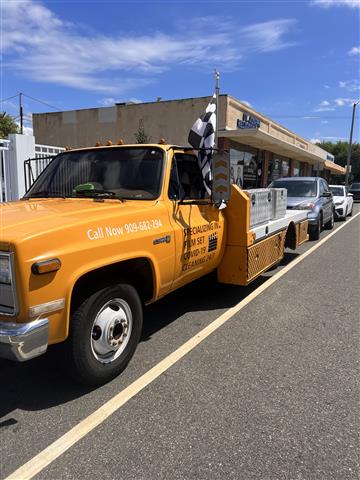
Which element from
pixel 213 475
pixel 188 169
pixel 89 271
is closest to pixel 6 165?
pixel 188 169

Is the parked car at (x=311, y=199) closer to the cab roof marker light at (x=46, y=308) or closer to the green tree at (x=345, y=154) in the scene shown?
the cab roof marker light at (x=46, y=308)

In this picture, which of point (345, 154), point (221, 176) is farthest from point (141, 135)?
point (345, 154)

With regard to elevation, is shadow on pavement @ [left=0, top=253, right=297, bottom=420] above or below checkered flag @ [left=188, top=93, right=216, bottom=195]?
below

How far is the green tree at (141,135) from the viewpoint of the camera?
2000cm

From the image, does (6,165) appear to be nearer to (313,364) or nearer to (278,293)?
(278,293)

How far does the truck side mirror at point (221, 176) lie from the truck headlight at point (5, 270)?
2.34 meters

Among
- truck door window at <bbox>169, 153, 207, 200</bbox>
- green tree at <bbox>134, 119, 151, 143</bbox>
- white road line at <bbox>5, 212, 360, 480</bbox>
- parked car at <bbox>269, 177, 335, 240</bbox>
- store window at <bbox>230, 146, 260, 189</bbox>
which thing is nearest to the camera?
white road line at <bbox>5, 212, 360, 480</bbox>

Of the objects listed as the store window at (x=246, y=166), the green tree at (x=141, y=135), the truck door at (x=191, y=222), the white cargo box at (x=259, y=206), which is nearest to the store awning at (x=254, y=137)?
the store window at (x=246, y=166)

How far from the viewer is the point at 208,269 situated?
5219 mm

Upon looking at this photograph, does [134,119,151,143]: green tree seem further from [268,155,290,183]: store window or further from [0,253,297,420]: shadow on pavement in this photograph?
[0,253,297,420]: shadow on pavement

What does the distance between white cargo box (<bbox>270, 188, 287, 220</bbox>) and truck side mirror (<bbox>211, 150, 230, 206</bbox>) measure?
8.73ft

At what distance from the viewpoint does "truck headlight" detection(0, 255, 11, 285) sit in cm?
281

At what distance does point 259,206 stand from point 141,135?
15.0m

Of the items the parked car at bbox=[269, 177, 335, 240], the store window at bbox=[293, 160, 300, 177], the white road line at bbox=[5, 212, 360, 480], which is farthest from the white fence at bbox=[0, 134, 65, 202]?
the store window at bbox=[293, 160, 300, 177]
